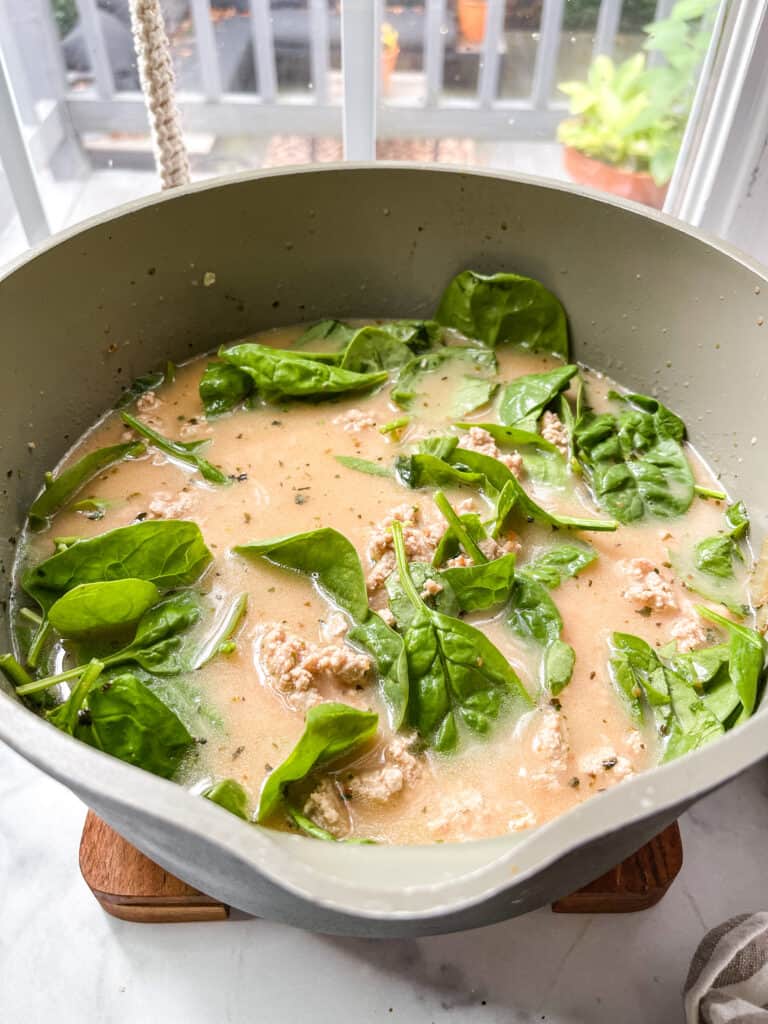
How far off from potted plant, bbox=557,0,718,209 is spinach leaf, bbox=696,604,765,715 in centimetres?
95

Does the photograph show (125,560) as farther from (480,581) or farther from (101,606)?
(480,581)

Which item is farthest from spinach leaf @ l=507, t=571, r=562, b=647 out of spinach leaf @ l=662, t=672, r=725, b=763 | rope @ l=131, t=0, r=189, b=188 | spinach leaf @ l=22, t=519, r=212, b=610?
rope @ l=131, t=0, r=189, b=188

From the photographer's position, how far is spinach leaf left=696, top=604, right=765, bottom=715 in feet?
2.67

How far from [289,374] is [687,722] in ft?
1.97

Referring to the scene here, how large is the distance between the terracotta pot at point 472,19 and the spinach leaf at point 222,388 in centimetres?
97

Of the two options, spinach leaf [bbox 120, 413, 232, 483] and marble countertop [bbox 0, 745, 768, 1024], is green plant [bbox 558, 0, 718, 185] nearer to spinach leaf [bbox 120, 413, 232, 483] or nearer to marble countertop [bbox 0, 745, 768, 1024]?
spinach leaf [bbox 120, 413, 232, 483]

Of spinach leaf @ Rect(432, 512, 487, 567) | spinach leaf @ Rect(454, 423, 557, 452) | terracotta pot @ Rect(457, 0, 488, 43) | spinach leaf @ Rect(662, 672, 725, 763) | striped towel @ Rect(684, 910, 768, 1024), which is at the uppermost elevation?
terracotta pot @ Rect(457, 0, 488, 43)

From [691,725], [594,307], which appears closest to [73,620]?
[691,725]

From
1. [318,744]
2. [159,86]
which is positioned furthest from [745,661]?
[159,86]

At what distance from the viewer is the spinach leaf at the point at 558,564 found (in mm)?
931

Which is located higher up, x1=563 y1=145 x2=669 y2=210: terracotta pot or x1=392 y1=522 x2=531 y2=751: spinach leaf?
x1=392 y1=522 x2=531 y2=751: spinach leaf

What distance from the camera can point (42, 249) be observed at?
3.17 ft

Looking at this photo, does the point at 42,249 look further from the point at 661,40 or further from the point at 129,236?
the point at 661,40

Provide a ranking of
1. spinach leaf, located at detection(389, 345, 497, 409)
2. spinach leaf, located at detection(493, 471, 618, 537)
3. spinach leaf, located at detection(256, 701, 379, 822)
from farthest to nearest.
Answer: spinach leaf, located at detection(389, 345, 497, 409) → spinach leaf, located at detection(493, 471, 618, 537) → spinach leaf, located at detection(256, 701, 379, 822)
